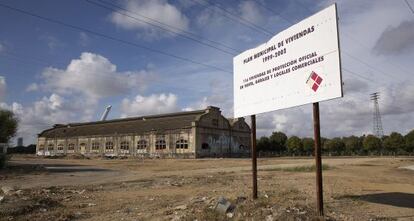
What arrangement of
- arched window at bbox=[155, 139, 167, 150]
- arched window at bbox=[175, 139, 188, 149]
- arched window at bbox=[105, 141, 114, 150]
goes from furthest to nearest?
arched window at bbox=[105, 141, 114, 150]
arched window at bbox=[155, 139, 167, 150]
arched window at bbox=[175, 139, 188, 149]

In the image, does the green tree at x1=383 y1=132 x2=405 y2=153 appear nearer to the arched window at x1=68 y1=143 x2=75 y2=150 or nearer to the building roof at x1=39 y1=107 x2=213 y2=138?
the building roof at x1=39 y1=107 x2=213 y2=138

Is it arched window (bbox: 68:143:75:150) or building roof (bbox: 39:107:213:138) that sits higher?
building roof (bbox: 39:107:213:138)

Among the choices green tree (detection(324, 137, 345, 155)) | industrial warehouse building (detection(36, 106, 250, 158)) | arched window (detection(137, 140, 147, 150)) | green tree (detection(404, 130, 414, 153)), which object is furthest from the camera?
green tree (detection(324, 137, 345, 155))

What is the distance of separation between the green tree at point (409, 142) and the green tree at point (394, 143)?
2.76 ft

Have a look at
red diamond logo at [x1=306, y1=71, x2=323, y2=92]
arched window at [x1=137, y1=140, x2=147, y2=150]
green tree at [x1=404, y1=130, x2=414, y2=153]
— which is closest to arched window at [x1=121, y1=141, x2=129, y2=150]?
arched window at [x1=137, y1=140, x2=147, y2=150]

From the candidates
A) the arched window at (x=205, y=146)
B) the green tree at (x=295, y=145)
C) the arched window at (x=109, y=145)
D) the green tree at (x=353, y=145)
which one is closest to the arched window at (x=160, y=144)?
the arched window at (x=205, y=146)

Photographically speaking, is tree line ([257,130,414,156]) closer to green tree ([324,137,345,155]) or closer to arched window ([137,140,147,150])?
green tree ([324,137,345,155])

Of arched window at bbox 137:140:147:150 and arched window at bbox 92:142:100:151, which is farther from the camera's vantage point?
arched window at bbox 92:142:100:151

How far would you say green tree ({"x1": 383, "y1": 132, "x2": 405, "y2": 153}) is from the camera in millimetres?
85438

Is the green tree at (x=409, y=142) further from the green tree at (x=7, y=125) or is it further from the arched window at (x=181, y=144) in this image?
the green tree at (x=7, y=125)

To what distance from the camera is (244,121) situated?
81125mm

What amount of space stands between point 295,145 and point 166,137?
3803 cm

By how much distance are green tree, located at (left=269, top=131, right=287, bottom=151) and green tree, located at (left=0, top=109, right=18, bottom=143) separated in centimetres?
6694

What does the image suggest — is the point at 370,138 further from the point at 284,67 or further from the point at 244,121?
the point at 284,67
